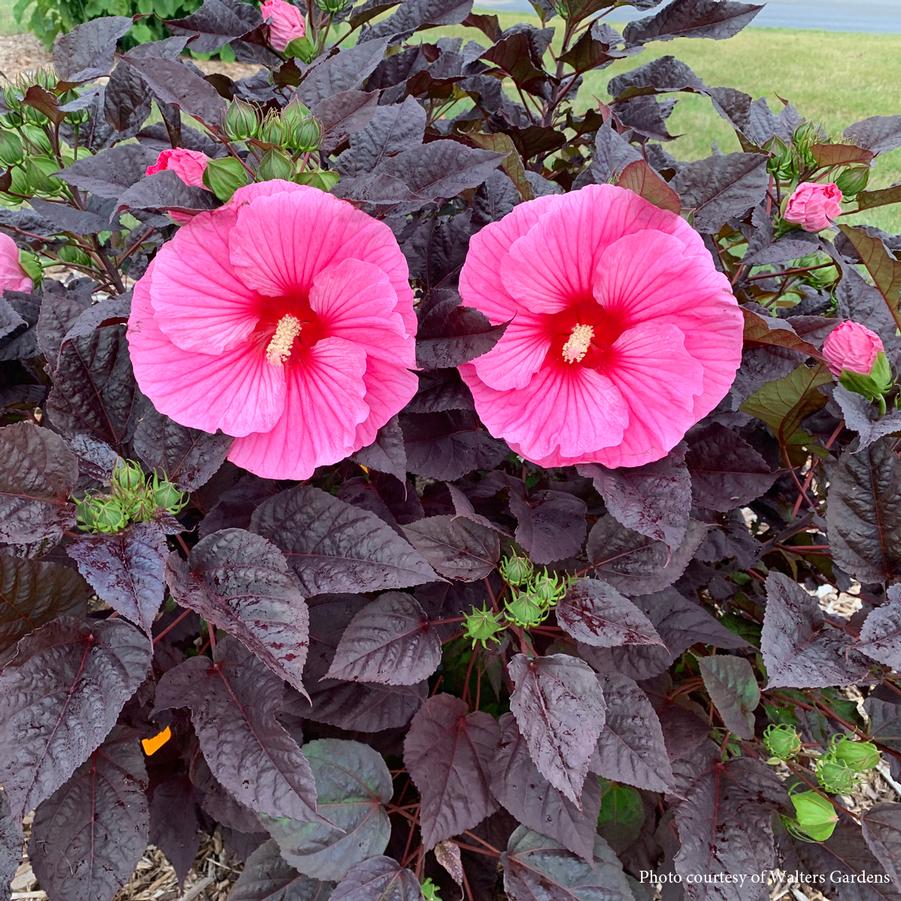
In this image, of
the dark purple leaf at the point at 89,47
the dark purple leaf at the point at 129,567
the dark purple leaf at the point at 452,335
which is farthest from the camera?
the dark purple leaf at the point at 89,47

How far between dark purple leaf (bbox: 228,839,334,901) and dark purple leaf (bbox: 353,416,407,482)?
1.88 ft

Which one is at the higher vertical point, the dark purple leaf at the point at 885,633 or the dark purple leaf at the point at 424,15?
the dark purple leaf at the point at 424,15

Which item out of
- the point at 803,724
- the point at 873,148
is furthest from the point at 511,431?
the point at 803,724

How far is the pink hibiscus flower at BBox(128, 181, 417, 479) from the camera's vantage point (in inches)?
32.5

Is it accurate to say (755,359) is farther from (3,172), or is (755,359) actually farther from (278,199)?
(3,172)

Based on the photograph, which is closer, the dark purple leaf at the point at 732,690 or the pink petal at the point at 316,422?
the pink petal at the point at 316,422

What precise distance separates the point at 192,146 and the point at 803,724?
1.29 meters

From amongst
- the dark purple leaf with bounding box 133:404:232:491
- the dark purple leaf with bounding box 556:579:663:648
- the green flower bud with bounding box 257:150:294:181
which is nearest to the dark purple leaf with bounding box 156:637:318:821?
the dark purple leaf with bounding box 133:404:232:491

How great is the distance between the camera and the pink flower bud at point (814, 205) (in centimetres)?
103

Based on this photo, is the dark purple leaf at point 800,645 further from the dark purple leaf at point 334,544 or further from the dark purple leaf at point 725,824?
the dark purple leaf at point 334,544

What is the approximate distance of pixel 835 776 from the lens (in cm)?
101

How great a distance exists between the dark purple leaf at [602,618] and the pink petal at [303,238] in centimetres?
38

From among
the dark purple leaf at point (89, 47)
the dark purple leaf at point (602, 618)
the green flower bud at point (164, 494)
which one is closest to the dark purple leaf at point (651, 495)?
the dark purple leaf at point (602, 618)

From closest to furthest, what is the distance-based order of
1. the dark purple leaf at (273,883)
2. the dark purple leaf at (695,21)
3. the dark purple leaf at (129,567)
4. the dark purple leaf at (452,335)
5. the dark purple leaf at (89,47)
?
1. the dark purple leaf at (129,567)
2. the dark purple leaf at (452,335)
3. the dark purple leaf at (273,883)
4. the dark purple leaf at (89,47)
5. the dark purple leaf at (695,21)
